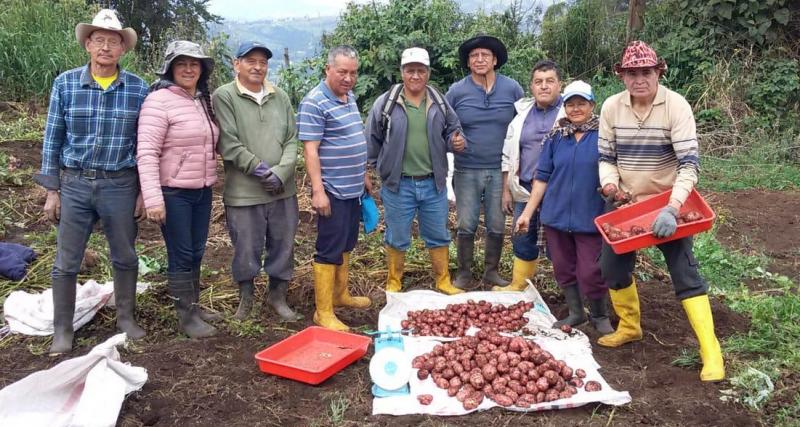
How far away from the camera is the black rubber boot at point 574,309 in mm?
4465

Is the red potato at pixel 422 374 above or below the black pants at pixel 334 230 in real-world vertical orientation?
below

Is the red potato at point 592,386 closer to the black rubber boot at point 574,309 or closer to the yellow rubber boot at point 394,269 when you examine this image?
the black rubber boot at point 574,309

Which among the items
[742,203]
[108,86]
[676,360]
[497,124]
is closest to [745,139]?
[742,203]

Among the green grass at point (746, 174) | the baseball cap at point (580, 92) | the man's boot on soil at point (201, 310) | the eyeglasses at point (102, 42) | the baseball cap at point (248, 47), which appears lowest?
the man's boot on soil at point (201, 310)

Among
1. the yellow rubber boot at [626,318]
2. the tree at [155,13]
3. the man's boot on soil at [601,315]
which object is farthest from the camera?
the tree at [155,13]

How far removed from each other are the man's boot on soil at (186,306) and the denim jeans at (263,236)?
34 centimetres

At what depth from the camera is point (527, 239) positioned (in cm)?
490

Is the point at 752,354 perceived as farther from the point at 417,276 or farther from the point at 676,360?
the point at 417,276

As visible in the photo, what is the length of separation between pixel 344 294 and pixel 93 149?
2.05 m

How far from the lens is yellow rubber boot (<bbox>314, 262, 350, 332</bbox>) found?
454 cm

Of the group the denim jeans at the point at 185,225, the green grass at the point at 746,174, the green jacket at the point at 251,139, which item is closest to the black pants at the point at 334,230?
the green jacket at the point at 251,139

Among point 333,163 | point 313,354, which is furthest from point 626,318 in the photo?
point 333,163

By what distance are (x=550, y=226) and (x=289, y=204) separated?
177 centimetres

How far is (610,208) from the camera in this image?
12.9 ft
